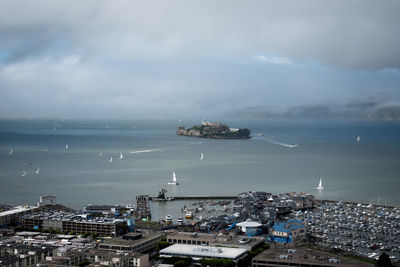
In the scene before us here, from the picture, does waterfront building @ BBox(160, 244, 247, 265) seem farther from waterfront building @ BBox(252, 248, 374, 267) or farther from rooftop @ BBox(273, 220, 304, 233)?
rooftop @ BBox(273, 220, 304, 233)

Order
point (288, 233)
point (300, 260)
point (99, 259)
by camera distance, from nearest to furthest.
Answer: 1. point (300, 260)
2. point (99, 259)
3. point (288, 233)

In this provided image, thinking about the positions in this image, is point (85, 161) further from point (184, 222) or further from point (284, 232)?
point (284, 232)

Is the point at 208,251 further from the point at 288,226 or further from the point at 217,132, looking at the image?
the point at 217,132

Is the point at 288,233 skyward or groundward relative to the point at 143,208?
groundward

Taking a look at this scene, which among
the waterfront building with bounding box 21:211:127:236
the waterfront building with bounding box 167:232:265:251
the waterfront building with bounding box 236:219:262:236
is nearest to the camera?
the waterfront building with bounding box 167:232:265:251

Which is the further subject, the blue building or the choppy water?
the choppy water

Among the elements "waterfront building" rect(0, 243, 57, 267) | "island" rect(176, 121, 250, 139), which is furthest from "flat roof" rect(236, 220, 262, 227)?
"island" rect(176, 121, 250, 139)

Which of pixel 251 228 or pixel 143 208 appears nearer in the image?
pixel 251 228

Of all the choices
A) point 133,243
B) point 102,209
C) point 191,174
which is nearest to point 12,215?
point 102,209
